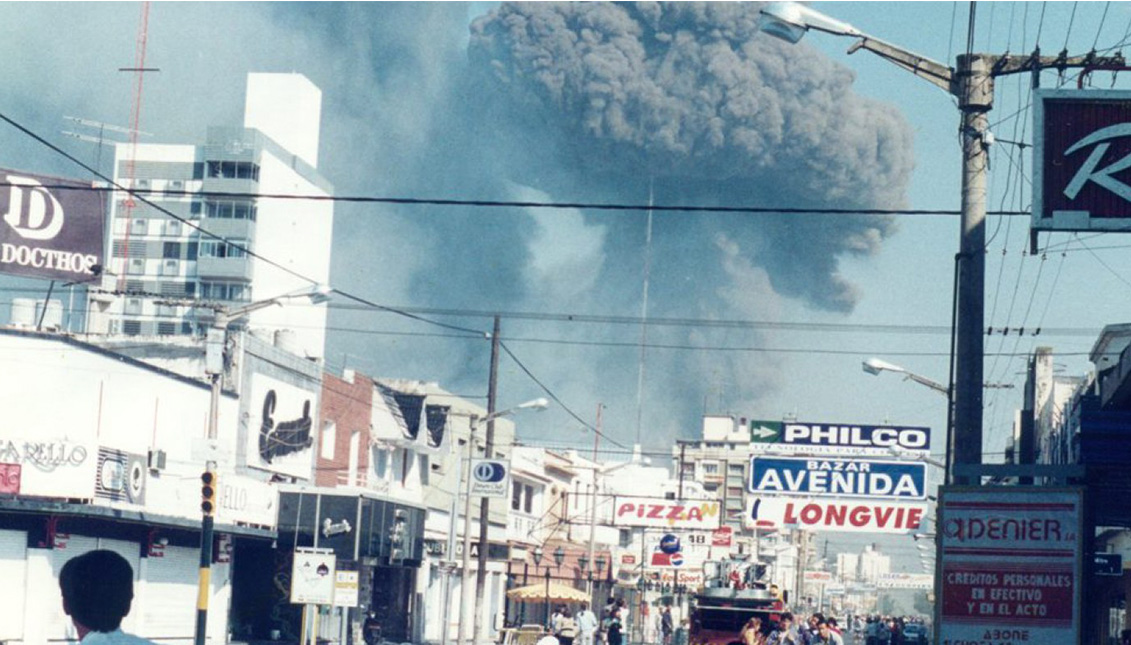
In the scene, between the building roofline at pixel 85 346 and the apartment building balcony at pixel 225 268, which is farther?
the apartment building balcony at pixel 225 268

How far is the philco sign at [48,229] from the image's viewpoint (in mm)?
45375

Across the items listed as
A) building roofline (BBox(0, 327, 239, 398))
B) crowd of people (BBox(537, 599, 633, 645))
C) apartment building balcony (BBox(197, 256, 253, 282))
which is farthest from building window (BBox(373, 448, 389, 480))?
apartment building balcony (BBox(197, 256, 253, 282))

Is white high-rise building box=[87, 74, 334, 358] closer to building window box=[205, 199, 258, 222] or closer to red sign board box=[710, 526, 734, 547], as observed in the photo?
building window box=[205, 199, 258, 222]

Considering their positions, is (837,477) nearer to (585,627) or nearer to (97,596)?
(585,627)

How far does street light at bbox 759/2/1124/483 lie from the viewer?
16812 millimetres

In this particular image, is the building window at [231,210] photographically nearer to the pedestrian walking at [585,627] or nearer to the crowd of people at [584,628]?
the crowd of people at [584,628]

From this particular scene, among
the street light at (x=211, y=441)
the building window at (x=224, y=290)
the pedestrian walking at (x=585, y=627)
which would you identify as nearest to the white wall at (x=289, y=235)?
the building window at (x=224, y=290)

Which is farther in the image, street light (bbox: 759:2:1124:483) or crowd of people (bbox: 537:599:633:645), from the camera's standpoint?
crowd of people (bbox: 537:599:633:645)

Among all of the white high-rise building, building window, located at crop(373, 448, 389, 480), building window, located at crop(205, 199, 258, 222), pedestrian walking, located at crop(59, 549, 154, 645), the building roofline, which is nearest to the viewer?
pedestrian walking, located at crop(59, 549, 154, 645)

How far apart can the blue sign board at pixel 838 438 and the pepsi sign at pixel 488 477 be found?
7.94 m

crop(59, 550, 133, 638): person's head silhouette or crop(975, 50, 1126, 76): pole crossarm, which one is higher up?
crop(975, 50, 1126, 76): pole crossarm

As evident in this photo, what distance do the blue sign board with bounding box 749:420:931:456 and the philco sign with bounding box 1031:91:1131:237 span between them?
29496 millimetres

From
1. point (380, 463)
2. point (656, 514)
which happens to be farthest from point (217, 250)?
point (380, 463)

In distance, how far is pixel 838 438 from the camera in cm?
4822
